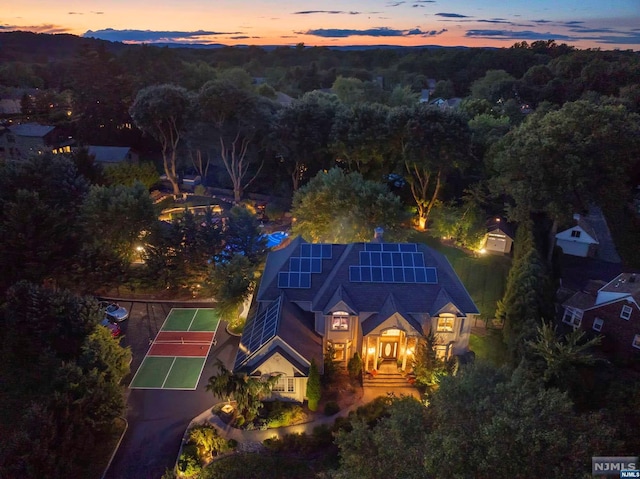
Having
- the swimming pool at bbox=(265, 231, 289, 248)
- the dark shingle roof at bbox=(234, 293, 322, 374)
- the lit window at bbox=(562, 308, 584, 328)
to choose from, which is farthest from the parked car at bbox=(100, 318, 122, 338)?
the lit window at bbox=(562, 308, 584, 328)

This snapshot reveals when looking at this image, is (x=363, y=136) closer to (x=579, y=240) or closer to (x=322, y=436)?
(x=579, y=240)

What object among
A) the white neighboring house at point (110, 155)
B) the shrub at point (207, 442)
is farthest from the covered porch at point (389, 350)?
the white neighboring house at point (110, 155)

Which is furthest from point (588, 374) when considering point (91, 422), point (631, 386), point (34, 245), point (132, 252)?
point (34, 245)

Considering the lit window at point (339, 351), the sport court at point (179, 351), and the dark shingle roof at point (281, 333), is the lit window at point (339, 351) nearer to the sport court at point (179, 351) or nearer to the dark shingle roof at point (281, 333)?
the dark shingle roof at point (281, 333)

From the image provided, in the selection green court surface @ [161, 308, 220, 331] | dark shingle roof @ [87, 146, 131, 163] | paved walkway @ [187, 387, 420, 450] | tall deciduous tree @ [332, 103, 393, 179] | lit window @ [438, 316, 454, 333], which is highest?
tall deciduous tree @ [332, 103, 393, 179]

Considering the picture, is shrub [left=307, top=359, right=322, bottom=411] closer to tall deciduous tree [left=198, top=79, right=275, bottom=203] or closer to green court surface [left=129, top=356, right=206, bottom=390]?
green court surface [left=129, top=356, right=206, bottom=390]

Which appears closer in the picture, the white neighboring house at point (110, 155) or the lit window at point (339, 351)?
the lit window at point (339, 351)
